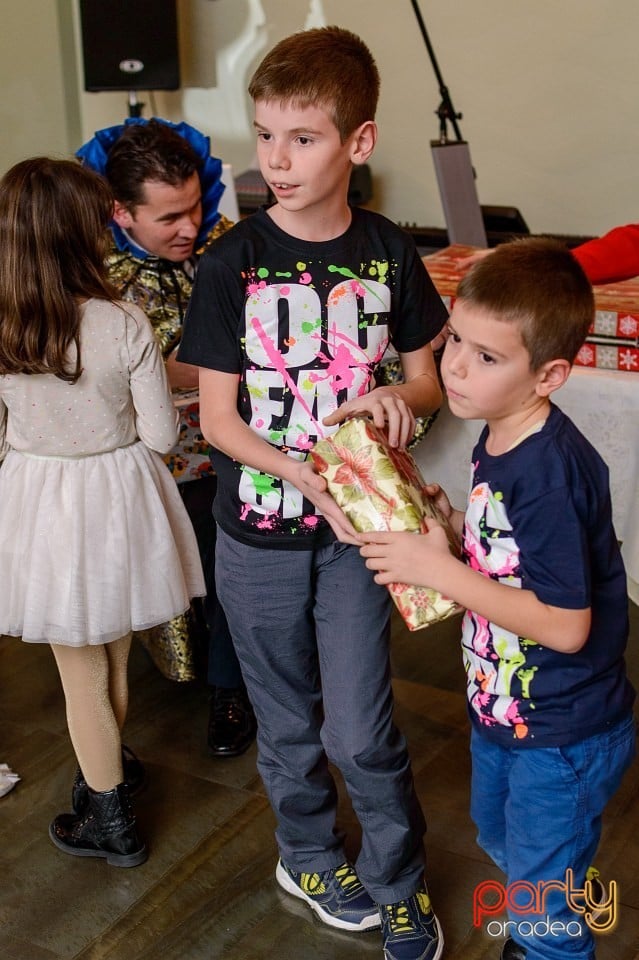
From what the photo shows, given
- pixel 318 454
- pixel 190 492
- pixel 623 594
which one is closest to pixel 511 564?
pixel 623 594

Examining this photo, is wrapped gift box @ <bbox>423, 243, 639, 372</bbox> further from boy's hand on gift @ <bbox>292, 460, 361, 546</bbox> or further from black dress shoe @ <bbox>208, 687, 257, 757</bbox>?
black dress shoe @ <bbox>208, 687, 257, 757</bbox>

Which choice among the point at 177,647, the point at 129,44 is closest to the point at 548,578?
the point at 177,647

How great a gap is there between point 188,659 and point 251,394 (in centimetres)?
103

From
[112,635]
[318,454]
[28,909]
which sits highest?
[318,454]

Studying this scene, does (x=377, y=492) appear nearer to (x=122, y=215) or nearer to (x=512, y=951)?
(x=512, y=951)

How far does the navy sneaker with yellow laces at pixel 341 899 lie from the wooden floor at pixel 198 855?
25 mm

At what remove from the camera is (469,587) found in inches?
52.0

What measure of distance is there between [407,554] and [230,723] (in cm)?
108

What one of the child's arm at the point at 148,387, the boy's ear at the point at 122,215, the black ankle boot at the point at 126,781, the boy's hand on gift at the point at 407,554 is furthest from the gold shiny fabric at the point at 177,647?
the boy's hand on gift at the point at 407,554

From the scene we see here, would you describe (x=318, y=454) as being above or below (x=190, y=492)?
above

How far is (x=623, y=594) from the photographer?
1397 mm

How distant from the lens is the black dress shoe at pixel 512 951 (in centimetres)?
166

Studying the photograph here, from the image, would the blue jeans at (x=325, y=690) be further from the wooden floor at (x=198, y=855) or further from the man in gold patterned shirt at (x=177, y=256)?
the man in gold patterned shirt at (x=177, y=256)

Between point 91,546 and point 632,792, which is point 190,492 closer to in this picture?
point 91,546
